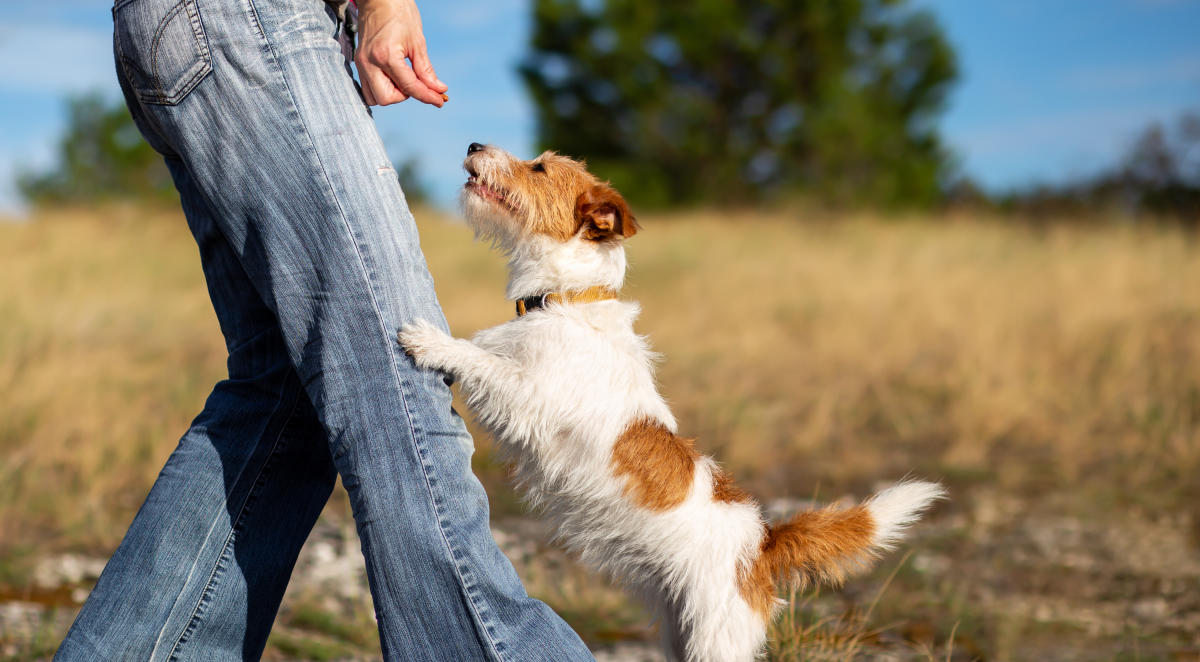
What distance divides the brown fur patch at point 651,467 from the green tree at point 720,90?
17997 millimetres

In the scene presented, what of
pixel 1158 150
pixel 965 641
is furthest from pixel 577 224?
pixel 1158 150

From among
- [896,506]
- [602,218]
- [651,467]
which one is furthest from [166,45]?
[896,506]

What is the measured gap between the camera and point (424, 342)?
67.6 inches

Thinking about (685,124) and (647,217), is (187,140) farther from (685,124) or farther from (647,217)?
(685,124)

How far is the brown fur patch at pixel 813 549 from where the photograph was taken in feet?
6.79

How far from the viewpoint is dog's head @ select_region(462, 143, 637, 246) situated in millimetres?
2452

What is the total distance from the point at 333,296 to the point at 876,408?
532 cm

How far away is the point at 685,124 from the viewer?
20.6 m

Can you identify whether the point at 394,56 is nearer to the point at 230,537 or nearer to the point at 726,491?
the point at 230,537

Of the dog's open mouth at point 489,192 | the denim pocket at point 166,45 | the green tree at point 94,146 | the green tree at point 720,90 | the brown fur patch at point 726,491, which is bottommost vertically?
the brown fur patch at point 726,491

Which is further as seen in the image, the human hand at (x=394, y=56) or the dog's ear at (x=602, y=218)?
the dog's ear at (x=602, y=218)

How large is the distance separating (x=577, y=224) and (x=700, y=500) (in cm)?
88

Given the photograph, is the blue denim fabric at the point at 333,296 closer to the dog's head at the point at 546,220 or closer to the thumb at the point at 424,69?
the thumb at the point at 424,69

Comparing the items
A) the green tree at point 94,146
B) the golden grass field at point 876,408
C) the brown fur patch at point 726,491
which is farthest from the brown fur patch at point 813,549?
the green tree at point 94,146
